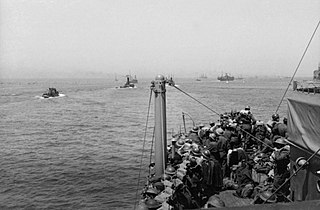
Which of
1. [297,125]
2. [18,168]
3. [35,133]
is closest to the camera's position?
[297,125]

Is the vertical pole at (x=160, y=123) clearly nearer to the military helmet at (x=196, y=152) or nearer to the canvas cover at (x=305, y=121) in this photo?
the military helmet at (x=196, y=152)

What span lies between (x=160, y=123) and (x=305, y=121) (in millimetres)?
5256

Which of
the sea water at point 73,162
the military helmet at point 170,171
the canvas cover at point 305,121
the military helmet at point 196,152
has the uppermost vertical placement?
the canvas cover at point 305,121

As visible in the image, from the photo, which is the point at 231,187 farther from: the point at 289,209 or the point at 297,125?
the point at 289,209

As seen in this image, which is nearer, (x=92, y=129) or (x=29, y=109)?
(x=92, y=129)

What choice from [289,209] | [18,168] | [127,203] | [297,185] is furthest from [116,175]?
[289,209]

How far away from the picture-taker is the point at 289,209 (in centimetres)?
224

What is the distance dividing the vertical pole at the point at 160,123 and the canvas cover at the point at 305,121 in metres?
4.48

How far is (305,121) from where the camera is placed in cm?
520

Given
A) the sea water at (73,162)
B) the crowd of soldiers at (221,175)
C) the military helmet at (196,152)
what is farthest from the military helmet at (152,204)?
the sea water at (73,162)

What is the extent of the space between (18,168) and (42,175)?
108 inches

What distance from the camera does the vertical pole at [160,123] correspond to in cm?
965

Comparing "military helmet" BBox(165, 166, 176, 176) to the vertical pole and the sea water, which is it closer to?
the vertical pole

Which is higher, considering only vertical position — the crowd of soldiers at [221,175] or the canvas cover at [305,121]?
the canvas cover at [305,121]
